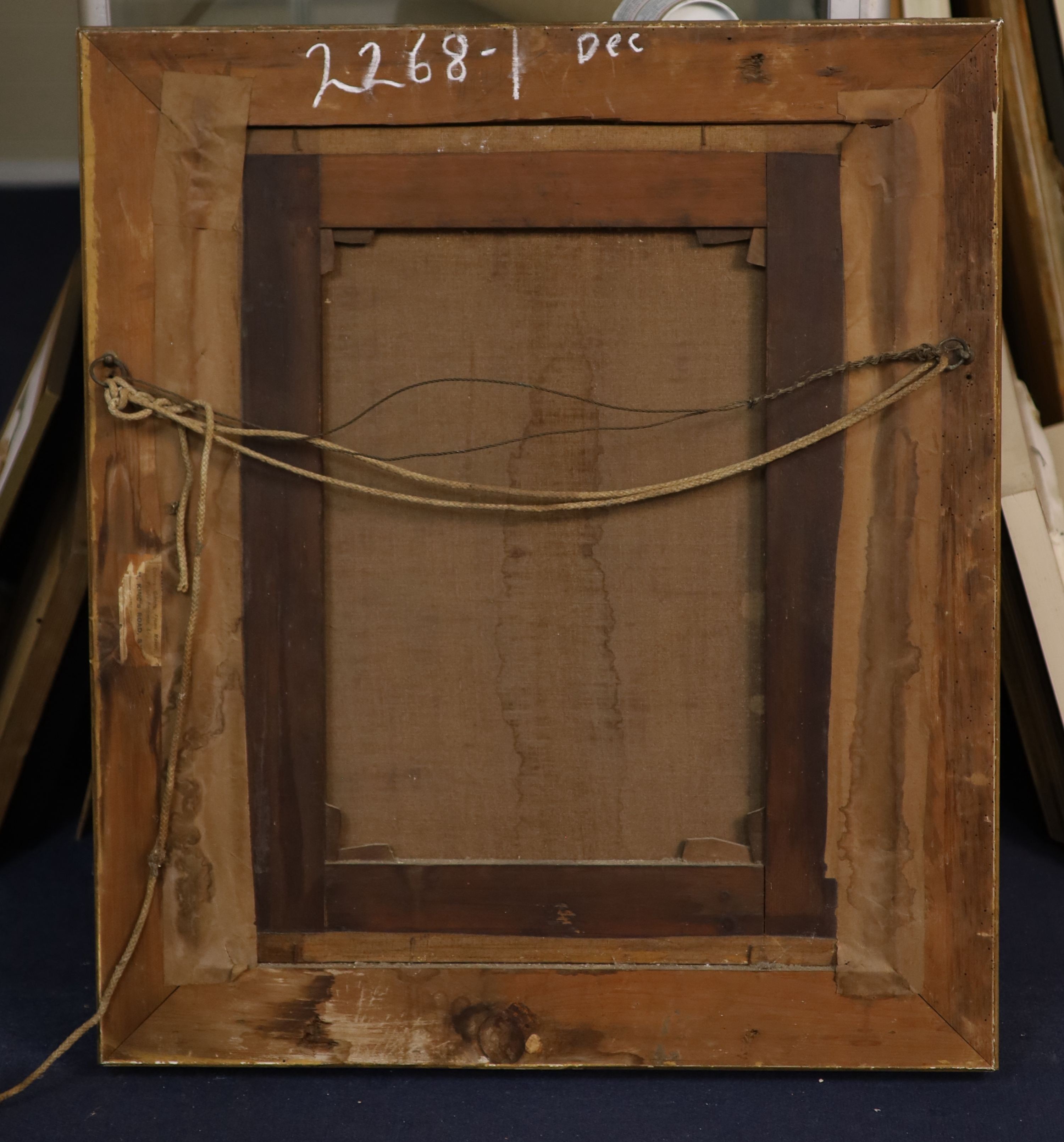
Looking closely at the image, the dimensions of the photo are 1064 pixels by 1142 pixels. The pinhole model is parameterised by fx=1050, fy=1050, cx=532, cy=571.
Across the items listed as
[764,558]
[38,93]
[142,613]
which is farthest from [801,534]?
[38,93]

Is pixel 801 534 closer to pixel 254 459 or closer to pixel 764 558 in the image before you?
pixel 764 558

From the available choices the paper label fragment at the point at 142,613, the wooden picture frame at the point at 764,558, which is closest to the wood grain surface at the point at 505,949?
the wooden picture frame at the point at 764,558

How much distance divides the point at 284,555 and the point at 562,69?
2.20 feet

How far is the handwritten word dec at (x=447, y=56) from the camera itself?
1.24 metres

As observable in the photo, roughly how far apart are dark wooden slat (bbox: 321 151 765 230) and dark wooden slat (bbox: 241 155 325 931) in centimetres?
7

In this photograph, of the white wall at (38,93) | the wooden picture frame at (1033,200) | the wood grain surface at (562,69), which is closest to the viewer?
the wood grain surface at (562,69)

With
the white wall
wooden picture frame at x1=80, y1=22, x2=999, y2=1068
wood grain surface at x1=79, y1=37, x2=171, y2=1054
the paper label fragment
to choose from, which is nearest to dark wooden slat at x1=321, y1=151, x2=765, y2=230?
wooden picture frame at x1=80, y1=22, x2=999, y2=1068

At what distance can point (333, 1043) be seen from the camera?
4.20 ft

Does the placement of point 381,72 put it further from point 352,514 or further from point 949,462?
point 949,462

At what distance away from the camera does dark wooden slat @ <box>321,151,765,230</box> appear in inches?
49.6

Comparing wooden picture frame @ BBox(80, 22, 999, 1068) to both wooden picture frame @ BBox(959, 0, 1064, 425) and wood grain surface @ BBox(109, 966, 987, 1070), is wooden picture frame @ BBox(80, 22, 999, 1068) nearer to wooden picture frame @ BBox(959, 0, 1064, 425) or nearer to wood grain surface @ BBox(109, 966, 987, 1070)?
wood grain surface @ BBox(109, 966, 987, 1070)

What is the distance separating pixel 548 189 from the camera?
1.26m

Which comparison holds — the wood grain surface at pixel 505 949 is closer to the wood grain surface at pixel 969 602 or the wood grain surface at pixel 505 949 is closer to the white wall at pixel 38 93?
the wood grain surface at pixel 969 602

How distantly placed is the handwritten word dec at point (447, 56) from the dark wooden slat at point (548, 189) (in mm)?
80
